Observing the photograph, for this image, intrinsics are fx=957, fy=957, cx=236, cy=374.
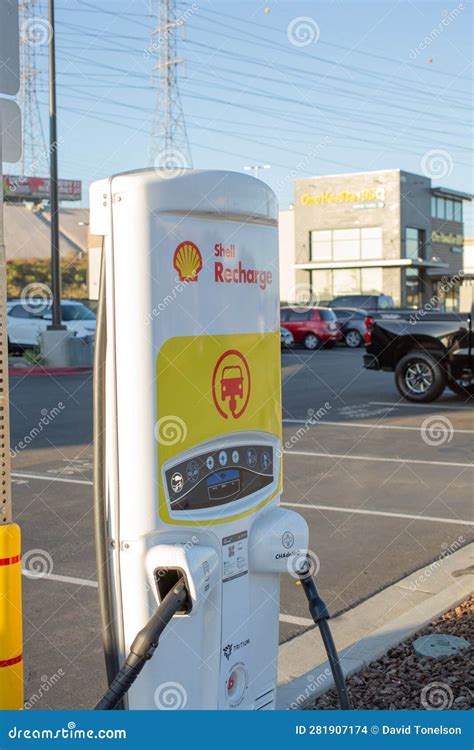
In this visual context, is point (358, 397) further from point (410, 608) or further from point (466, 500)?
point (410, 608)

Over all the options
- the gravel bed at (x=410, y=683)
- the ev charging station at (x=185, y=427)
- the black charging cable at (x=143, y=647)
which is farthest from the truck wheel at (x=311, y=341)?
the black charging cable at (x=143, y=647)

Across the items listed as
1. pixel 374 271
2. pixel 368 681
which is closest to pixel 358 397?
pixel 368 681

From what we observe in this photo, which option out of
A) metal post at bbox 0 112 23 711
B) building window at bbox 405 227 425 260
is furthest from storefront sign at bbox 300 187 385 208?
metal post at bbox 0 112 23 711

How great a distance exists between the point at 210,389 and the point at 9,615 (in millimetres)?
993

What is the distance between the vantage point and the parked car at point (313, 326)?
3222cm

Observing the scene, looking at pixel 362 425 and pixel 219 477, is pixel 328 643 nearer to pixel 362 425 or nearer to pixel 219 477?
pixel 219 477

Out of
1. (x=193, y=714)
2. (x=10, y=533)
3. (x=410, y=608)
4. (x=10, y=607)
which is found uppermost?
(x=10, y=533)

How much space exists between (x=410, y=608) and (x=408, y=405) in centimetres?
998

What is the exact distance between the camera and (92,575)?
6512 mm

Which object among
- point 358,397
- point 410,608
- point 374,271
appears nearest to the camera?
point 410,608

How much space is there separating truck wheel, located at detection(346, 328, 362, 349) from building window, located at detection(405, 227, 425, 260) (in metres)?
18.3

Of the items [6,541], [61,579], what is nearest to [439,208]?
[61,579]

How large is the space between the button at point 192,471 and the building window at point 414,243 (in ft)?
159

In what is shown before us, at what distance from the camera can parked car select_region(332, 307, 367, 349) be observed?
33.0m
